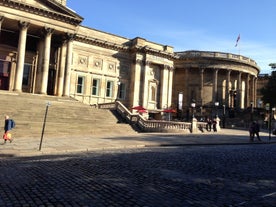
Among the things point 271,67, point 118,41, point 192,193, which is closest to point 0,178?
point 192,193

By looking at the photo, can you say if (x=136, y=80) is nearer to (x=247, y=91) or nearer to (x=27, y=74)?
(x=27, y=74)

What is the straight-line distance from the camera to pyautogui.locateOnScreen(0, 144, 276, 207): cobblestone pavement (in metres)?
7.61

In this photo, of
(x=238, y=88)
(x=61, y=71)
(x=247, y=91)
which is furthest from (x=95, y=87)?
(x=247, y=91)

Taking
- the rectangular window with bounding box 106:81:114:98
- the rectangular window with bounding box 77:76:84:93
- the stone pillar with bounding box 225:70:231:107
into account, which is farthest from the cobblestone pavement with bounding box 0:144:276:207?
the stone pillar with bounding box 225:70:231:107

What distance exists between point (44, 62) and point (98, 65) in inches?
442

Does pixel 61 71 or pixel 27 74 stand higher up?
pixel 61 71

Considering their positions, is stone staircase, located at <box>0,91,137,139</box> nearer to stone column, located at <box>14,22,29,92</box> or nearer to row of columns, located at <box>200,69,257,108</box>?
stone column, located at <box>14,22,29,92</box>

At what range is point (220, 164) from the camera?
13.8 metres

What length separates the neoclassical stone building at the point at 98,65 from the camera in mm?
38250

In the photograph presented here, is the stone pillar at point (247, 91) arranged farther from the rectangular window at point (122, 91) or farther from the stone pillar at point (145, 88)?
the rectangular window at point (122, 91)

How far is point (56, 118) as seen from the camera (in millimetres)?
30531

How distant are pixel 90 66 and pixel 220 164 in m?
36.1

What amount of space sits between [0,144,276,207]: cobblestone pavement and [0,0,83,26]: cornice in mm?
26812

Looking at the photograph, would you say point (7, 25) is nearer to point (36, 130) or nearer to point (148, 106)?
point (36, 130)
